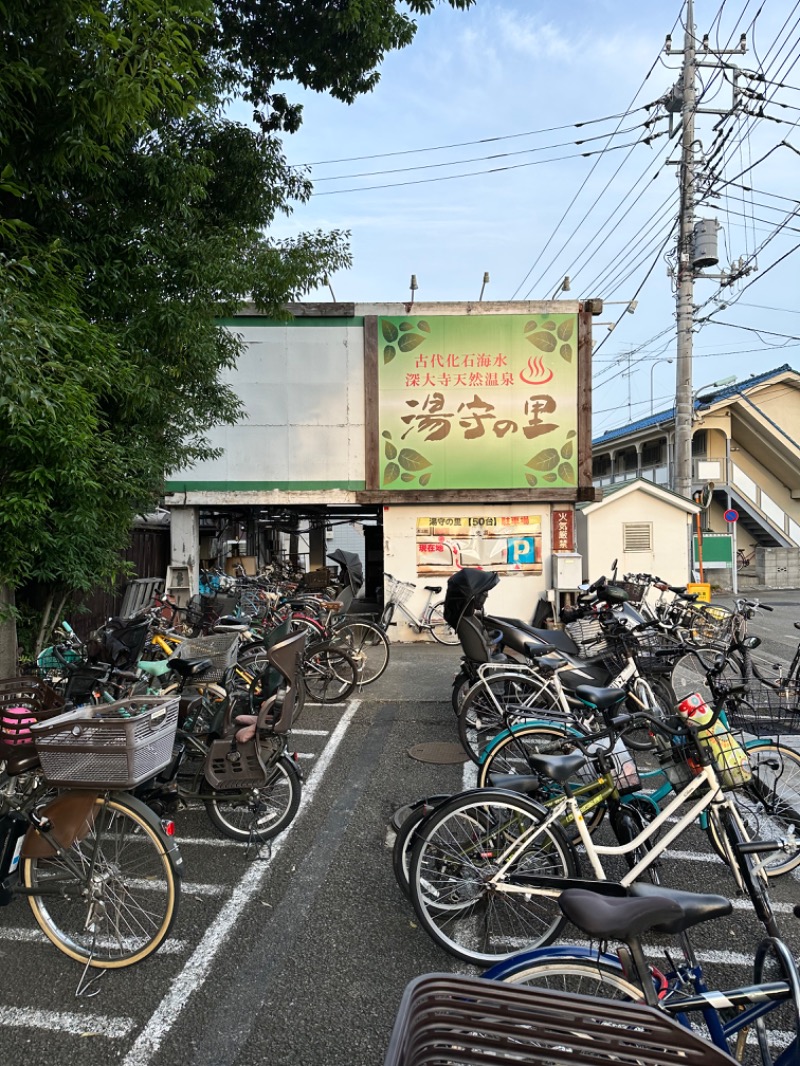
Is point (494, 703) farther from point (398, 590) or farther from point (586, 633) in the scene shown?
point (398, 590)

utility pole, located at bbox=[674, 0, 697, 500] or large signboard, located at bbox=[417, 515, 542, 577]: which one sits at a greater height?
utility pole, located at bbox=[674, 0, 697, 500]

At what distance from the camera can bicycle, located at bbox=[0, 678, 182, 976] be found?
2.66 meters

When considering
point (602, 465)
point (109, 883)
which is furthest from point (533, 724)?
point (602, 465)

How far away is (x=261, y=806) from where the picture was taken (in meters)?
3.80

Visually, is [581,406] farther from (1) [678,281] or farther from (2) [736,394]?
(2) [736,394]

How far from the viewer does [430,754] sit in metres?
5.35

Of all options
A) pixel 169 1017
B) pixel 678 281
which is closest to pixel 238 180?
pixel 169 1017

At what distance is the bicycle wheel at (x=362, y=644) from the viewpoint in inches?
281

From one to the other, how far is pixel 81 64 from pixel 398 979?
584 centimetres

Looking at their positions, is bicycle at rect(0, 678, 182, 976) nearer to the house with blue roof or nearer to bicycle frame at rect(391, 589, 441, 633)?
bicycle frame at rect(391, 589, 441, 633)

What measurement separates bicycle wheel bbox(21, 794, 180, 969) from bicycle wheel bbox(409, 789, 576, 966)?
113 cm

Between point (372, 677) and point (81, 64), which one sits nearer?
point (81, 64)

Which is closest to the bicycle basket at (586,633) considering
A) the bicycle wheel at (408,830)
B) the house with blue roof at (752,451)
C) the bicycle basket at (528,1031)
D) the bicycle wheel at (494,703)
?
the bicycle wheel at (494,703)

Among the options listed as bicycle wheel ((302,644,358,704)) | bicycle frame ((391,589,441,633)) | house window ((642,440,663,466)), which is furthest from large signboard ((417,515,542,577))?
house window ((642,440,663,466))
